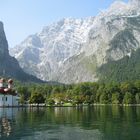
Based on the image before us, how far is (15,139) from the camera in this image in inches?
2138

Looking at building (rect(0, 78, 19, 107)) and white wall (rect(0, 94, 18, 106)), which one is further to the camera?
building (rect(0, 78, 19, 107))

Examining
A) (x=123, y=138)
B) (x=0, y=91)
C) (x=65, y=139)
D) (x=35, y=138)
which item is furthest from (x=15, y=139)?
(x=0, y=91)

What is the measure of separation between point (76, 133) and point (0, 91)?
127491mm

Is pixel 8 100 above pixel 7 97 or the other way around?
the other way around

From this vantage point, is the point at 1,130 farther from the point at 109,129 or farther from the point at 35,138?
the point at 109,129

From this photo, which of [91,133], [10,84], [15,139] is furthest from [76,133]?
[10,84]

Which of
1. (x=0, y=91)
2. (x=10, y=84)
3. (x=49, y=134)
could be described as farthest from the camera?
(x=10, y=84)

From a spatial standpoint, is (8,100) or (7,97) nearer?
(7,97)

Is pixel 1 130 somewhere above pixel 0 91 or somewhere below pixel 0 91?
Result: below

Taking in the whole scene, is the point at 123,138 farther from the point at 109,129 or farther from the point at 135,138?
the point at 109,129

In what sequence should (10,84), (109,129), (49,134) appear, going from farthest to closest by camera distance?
(10,84)
(109,129)
(49,134)

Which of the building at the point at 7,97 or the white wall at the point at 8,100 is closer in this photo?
the white wall at the point at 8,100

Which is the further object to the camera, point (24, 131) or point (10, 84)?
point (10, 84)

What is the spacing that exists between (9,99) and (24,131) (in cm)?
12666
